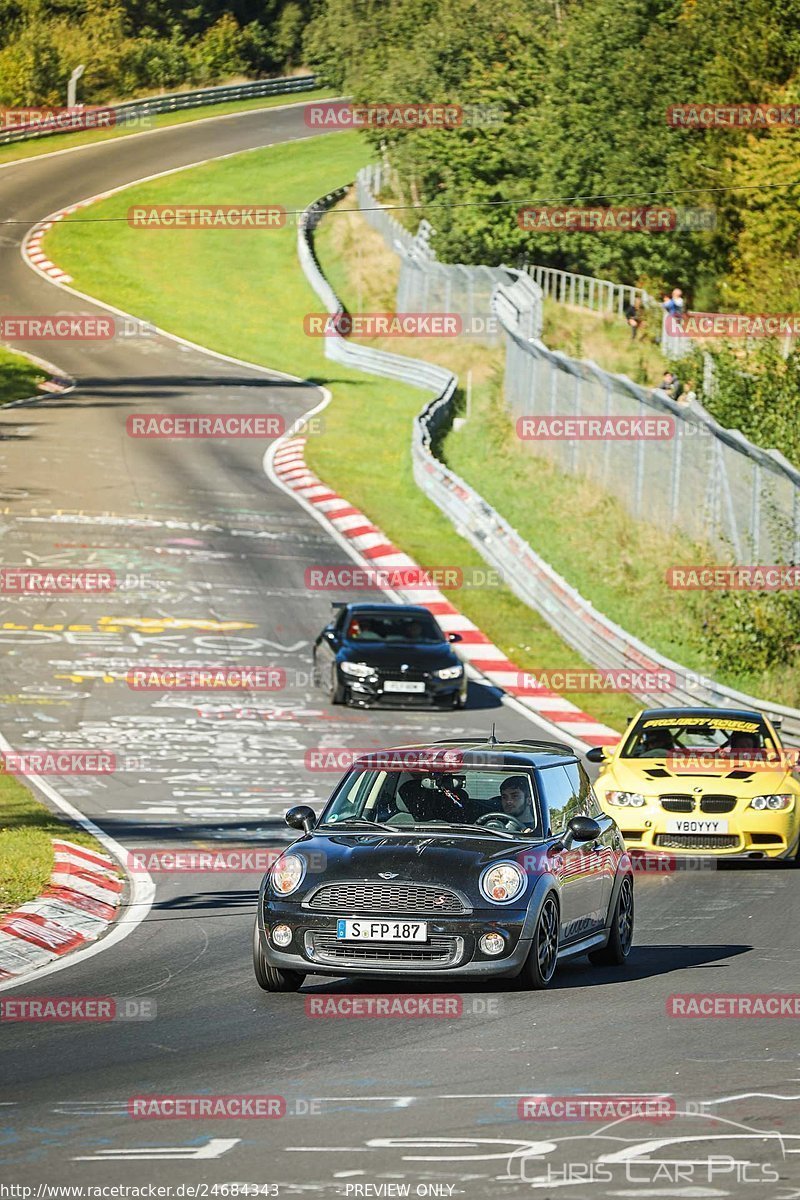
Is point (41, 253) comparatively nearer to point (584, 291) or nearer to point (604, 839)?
point (584, 291)

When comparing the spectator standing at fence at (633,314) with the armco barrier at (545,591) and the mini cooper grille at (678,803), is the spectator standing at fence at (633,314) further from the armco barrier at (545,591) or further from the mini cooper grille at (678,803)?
the mini cooper grille at (678,803)

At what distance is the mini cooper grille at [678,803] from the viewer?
17.7 meters

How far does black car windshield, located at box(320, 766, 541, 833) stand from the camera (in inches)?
472

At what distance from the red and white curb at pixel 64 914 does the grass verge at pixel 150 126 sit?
220ft

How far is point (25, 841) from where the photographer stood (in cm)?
1708

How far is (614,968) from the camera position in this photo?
12703 mm

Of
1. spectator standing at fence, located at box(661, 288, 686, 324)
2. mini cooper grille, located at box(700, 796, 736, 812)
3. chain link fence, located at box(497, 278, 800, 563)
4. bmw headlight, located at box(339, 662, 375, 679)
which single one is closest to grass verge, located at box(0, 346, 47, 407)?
chain link fence, located at box(497, 278, 800, 563)

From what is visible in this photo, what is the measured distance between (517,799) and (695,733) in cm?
733

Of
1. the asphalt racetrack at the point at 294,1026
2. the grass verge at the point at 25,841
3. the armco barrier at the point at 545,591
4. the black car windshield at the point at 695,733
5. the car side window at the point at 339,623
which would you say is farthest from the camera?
the car side window at the point at 339,623

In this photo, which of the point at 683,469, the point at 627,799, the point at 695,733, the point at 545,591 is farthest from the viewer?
the point at 545,591

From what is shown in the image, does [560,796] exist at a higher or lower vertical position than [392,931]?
higher

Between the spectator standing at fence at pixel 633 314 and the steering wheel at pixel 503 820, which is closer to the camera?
the steering wheel at pixel 503 820

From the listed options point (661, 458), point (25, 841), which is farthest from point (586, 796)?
point (661, 458)

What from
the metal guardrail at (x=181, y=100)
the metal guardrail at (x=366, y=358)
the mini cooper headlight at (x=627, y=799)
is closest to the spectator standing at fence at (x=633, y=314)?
the metal guardrail at (x=366, y=358)
